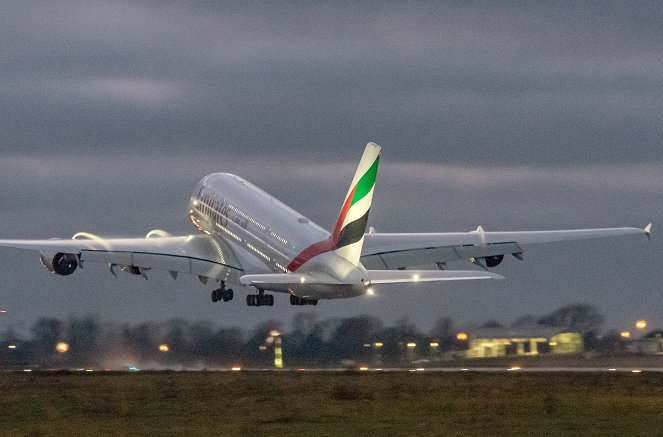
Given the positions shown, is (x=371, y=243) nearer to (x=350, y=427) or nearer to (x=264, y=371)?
(x=264, y=371)

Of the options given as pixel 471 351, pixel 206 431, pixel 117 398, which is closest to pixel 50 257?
pixel 471 351

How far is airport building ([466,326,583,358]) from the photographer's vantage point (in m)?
90.4

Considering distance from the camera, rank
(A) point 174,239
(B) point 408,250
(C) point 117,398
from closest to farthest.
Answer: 1. (C) point 117,398
2. (B) point 408,250
3. (A) point 174,239

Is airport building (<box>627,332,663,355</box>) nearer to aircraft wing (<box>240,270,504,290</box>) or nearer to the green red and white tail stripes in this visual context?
aircraft wing (<box>240,270,504,290</box>)

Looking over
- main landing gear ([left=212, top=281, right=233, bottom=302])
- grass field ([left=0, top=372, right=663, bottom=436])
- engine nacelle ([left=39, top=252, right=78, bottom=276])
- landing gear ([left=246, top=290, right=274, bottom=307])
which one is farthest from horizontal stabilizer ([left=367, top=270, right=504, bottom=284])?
engine nacelle ([left=39, top=252, right=78, bottom=276])

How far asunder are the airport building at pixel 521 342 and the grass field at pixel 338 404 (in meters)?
15.2

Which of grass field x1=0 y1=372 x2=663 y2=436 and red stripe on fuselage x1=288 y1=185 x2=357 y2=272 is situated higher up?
red stripe on fuselage x1=288 y1=185 x2=357 y2=272

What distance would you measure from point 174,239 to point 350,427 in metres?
59.9


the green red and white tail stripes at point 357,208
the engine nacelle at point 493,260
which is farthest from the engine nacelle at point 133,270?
the green red and white tail stripes at point 357,208

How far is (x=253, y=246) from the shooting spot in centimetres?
9625

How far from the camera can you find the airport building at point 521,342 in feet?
297

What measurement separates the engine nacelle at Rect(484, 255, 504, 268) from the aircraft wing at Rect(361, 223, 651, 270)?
0.48 m

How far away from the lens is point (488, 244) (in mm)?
98375

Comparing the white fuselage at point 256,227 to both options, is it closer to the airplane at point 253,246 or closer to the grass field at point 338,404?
the airplane at point 253,246
